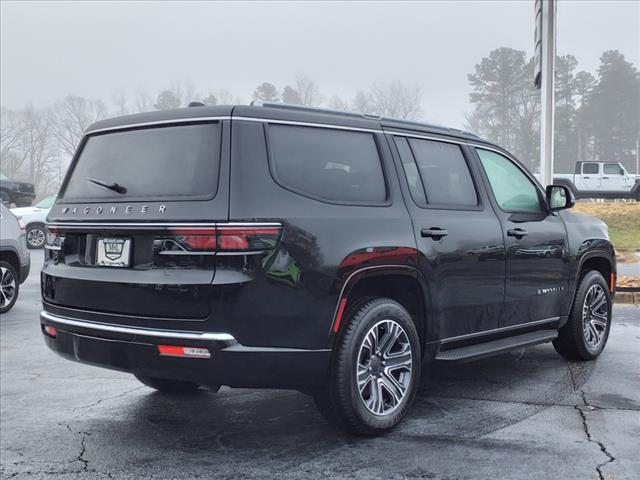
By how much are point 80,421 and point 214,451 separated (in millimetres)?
1188

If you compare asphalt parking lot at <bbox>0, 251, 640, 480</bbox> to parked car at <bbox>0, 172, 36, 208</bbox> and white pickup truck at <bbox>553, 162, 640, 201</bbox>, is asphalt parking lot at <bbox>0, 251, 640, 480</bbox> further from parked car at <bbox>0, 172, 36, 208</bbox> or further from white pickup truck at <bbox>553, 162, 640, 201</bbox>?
white pickup truck at <bbox>553, 162, 640, 201</bbox>

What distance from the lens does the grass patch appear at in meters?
17.6

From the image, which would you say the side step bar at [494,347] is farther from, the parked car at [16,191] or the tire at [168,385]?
the parked car at [16,191]

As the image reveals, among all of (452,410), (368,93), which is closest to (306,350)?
(452,410)

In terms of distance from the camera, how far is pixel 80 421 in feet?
15.1

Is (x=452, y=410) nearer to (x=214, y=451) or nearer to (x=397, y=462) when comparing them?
(x=397, y=462)

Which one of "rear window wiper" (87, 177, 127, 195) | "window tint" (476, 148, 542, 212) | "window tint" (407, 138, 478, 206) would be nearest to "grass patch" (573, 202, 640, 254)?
"window tint" (476, 148, 542, 212)

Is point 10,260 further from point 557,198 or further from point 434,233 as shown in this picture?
point 557,198

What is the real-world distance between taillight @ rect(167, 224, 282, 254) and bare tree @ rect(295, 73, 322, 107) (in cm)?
7339

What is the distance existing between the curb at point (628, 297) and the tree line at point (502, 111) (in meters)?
47.5

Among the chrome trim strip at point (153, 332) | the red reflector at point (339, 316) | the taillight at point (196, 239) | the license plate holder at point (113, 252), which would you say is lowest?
the chrome trim strip at point (153, 332)

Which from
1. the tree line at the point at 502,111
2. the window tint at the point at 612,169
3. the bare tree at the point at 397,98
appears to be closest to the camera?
the window tint at the point at 612,169

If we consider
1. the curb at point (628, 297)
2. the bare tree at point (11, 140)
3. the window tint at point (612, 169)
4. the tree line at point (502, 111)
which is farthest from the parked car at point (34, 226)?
the bare tree at point (11, 140)

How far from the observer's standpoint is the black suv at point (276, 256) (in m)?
3.60
